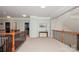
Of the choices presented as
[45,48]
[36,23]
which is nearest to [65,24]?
[36,23]

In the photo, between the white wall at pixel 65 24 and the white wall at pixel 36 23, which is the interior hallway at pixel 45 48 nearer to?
the white wall at pixel 65 24

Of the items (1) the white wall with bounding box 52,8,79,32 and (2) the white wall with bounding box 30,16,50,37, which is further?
(2) the white wall with bounding box 30,16,50,37

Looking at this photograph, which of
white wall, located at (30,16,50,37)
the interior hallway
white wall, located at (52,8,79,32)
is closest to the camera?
the interior hallway

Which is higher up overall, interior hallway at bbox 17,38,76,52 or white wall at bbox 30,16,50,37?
white wall at bbox 30,16,50,37

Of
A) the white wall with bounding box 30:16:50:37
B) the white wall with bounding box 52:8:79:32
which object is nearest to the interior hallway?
the white wall with bounding box 52:8:79:32

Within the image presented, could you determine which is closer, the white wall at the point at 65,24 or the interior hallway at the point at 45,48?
the interior hallway at the point at 45,48

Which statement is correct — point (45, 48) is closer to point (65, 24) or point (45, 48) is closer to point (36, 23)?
point (65, 24)

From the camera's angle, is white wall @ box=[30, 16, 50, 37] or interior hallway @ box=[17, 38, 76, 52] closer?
interior hallway @ box=[17, 38, 76, 52]

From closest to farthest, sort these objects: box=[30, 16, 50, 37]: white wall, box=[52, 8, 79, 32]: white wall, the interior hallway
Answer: the interior hallway → box=[52, 8, 79, 32]: white wall → box=[30, 16, 50, 37]: white wall

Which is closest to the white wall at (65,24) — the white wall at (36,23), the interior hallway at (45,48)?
the white wall at (36,23)

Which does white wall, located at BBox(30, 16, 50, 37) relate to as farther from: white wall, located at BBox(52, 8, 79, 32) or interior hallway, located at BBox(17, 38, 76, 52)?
interior hallway, located at BBox(17, 38, 76, 52)

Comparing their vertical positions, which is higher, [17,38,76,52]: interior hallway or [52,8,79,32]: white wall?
[52,8,79,32]: white wall
